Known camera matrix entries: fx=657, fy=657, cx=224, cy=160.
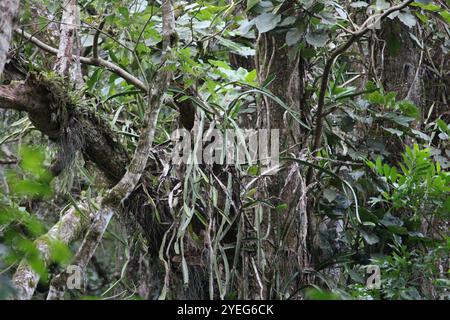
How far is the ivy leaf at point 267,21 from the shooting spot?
6.63ft

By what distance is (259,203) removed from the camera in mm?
1920

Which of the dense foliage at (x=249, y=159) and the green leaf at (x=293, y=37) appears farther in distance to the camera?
the green leaf at (x=293, y=37)

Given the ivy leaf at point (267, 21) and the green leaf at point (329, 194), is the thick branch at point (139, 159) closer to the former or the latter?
the ivy leaf at point (267, 21)

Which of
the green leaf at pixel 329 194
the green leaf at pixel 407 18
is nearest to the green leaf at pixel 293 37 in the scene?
the green leaf at pixel 407 18

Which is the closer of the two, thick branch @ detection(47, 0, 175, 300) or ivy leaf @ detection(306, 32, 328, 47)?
thick branch @ detection(47, 0, 175, 300)

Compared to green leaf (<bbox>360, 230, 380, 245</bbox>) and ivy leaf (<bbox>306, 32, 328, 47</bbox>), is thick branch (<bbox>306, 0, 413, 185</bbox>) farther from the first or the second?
green leaf (<bbox>360, 230, 380, 245</bbox>)

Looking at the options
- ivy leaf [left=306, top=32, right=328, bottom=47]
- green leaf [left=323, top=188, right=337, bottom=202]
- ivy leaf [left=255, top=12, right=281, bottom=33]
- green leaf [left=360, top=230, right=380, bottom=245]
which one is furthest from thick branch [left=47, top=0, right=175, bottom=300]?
green leaf [left=360, top=230, right=380, bottom=245]

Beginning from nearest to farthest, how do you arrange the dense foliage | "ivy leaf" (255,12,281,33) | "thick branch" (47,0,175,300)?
"thick branch" (47,0,175,300) < the dense foliage < "ivy leaf" (255,12,281,33)

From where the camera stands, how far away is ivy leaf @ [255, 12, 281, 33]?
2020 millimetres

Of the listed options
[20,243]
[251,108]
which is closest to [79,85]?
[251,108]

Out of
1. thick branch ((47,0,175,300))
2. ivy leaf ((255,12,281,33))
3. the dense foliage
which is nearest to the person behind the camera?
thick branch ((47,0,175,300))

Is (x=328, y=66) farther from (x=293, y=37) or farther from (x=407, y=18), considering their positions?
(x=407, y=18)

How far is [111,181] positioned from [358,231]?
81cm

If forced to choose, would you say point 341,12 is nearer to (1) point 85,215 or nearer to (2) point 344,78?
(2) point 344,78
